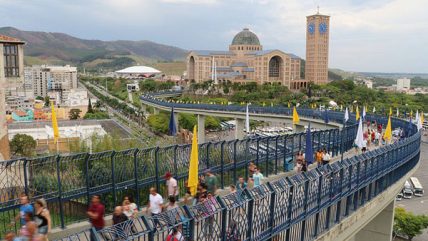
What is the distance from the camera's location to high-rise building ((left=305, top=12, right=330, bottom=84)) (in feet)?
398

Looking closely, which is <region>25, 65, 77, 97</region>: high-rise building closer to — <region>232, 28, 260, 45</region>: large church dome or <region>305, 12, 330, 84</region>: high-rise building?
<region>232, 28, 260, 45</region>: large church dome

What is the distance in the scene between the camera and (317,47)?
4852 inches

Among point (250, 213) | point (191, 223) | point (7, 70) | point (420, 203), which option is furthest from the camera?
point (420, 203)

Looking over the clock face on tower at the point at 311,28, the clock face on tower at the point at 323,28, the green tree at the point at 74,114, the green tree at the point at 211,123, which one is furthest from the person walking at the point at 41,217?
the clock face on tower at the point at 311,28

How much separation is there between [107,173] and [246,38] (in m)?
123

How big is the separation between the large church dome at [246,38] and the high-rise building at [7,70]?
112 m

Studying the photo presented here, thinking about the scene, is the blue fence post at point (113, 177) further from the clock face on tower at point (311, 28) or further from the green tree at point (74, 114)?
the clock face on tower at point (311, 28)

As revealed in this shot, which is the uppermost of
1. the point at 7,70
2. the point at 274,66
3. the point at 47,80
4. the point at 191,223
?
the point at 274,66

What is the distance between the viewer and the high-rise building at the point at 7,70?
20847 millimetres

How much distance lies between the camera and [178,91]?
101375 millimetres

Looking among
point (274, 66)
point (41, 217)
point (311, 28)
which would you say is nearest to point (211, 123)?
point (274, 66)

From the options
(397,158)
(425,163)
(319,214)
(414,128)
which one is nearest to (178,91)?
(425,163)

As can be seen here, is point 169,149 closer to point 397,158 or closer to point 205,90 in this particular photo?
point 397,158

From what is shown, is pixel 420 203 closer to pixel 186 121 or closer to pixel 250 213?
pixel 186 121
